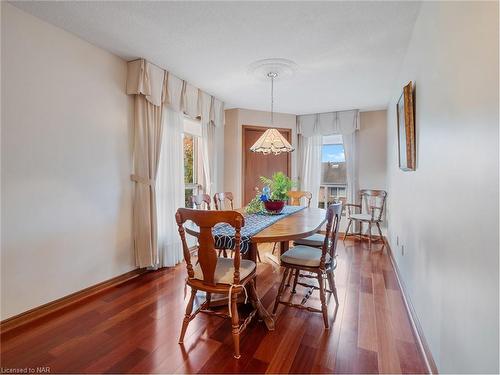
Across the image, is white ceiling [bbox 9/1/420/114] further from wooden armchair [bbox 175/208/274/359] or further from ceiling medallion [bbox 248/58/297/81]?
wooden armchair [bbox 175/208/274/359]

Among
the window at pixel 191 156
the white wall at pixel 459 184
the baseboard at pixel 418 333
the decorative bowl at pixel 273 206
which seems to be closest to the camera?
the white wall at pixel 459 184

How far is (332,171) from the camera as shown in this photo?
16.6 ft

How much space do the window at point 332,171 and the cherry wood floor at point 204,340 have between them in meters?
2.73

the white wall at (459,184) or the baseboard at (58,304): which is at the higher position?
the white wall at (459,184)

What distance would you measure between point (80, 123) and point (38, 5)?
35.1 inches

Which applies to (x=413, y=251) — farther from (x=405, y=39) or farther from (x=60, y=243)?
(x=60, y=243)

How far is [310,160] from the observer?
16.7 ft

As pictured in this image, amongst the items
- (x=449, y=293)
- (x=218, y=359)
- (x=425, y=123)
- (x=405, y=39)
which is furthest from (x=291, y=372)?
(x=405, y=39)

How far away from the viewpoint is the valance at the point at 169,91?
2.77 meters

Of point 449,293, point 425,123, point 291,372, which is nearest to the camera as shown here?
point 449,293

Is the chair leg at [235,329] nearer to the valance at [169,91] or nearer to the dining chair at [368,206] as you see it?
the valance at [169,91]

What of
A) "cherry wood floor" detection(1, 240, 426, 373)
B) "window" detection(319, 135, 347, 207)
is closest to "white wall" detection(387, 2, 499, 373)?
"cherry wood floor" detection(1, 240, 426, 373)

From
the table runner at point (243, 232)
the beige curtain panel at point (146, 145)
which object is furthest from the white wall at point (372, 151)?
the beige curtain panel at point (146, 145)

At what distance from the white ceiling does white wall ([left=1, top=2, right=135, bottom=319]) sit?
0.25m
